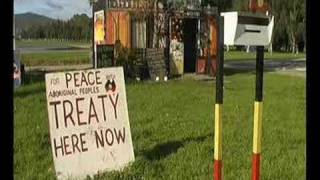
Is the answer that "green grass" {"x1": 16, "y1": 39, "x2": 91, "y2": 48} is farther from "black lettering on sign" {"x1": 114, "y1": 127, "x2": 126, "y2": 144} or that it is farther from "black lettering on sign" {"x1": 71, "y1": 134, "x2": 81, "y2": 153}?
"black lettering on sign" {"x1": 71, "y1": 134, "x2": 81, "y2": 153}

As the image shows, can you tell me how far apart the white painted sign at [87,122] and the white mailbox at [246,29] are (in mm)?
1909

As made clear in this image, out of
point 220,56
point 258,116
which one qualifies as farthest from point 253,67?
point 220,56

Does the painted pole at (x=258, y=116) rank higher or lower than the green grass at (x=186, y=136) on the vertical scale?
higher

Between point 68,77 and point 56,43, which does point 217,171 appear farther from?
point 56,43

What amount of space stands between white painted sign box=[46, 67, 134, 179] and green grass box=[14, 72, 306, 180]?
0.20 metres

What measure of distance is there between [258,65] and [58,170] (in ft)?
6.58

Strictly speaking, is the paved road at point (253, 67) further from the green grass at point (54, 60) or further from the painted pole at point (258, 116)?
the painted pole at point (258, 116)

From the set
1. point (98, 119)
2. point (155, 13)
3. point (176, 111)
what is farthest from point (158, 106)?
point (155, 13)

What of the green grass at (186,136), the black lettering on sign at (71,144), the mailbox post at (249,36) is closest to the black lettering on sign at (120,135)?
the green grass at (186,136)

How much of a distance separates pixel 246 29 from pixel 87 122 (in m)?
2.08

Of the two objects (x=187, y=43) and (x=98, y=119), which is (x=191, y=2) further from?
(x=98, y=119)

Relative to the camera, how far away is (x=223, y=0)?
2758 cm

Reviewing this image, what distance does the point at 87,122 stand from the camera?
5707mm

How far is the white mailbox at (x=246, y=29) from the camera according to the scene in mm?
4074
